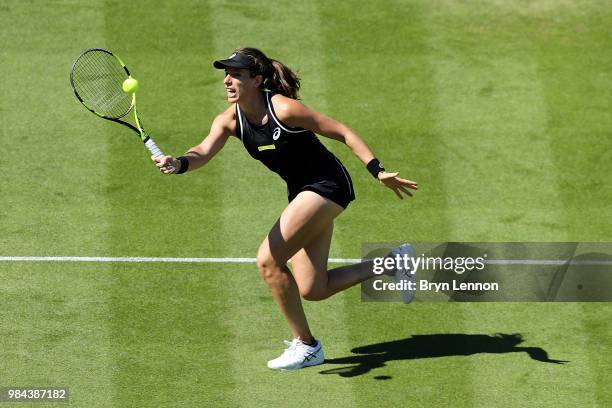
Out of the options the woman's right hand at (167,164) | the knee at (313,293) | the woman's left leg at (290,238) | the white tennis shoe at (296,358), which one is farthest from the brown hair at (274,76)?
the white tennis shoe at (296,358)

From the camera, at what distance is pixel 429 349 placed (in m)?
11.0

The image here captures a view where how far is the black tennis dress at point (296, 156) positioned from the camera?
411 inches

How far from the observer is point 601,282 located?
12156 mm

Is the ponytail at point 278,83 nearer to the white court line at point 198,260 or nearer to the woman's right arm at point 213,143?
the woman's right arm at point 213,143

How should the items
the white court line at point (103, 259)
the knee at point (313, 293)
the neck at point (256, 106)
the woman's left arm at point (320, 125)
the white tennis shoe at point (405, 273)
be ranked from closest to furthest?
the woman's left arm at point (320, 125) → the neck at point (256, 106) → the knee at point (313, 293) → the white tennis shoe at point (405, 273) → the white court line at point (103, 259)

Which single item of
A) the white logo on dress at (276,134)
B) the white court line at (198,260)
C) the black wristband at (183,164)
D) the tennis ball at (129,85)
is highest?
the tennis ball at (129,85)

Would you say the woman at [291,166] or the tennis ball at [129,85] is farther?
the tennis ball at [129,85]

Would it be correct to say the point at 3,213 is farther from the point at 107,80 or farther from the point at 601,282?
the point at 601,282

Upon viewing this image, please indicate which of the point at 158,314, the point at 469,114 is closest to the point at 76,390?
the point at 158,314

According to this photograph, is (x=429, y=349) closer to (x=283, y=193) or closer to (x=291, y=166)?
(x=291, y=166)

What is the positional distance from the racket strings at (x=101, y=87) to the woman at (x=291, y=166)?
0.93 metres

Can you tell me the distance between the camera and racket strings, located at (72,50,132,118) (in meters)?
11.1

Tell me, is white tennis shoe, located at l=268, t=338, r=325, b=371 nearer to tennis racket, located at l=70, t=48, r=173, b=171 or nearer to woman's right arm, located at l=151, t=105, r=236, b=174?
woman's right arm, located at l=151, t=105, r=236, b=174

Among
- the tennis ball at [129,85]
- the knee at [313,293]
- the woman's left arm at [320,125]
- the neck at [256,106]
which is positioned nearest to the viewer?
the woman's left arm at [320,125]
